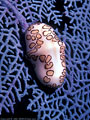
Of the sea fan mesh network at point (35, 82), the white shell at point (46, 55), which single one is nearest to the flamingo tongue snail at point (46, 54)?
the white shell at point (46, 55)

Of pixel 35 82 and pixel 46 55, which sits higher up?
pixel 46 55

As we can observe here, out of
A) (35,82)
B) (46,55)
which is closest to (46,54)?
(46,55)

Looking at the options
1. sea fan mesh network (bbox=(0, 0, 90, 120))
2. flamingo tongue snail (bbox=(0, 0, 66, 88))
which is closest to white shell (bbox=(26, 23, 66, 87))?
flamingo tongue snail (bbox=(0, 0, 66, 88))

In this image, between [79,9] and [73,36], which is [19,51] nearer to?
[73,36]

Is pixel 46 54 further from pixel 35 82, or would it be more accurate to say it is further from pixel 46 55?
pixel 35 82

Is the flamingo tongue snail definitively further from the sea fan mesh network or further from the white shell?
the sea fan mesh network
